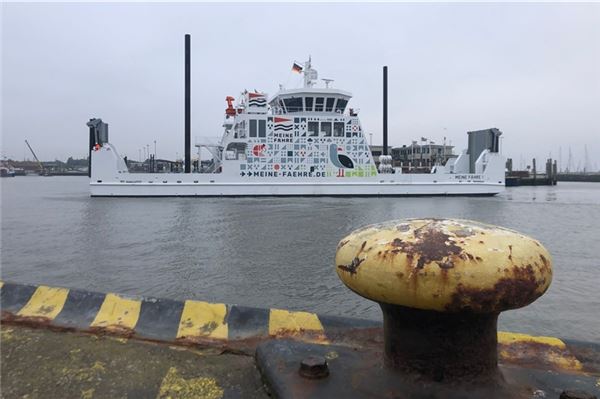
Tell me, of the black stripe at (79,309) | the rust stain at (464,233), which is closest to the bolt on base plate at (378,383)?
the rust stain at (464,233)

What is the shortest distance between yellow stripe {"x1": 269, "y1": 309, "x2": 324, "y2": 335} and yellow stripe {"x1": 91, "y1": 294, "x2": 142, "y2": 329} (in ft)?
2.44

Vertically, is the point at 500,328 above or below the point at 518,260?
below

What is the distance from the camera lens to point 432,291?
4.67ft

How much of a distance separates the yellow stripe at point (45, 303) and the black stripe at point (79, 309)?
4 centimetres

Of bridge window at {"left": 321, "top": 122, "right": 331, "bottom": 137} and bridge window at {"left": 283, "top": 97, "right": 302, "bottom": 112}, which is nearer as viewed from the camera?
bridge window at {"left": 321, "top": 122, "right": 331, "bottom": 137}

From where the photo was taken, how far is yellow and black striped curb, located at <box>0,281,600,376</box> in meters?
2.21

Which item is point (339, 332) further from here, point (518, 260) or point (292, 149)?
point (292, 149)

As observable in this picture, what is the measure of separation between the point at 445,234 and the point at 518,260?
0.24 m

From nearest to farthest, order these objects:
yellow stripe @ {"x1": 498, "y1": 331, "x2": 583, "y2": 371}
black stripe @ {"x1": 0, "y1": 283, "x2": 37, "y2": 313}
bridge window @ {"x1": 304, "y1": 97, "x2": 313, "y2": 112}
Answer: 1. yellow stripe @ {"x1": 498, "y1": 331, "x2": 583, "y2": 371}
2. black stripe @ {"x1": 0, "y1": 283, "x2": 37, "y2": 313}
3. bridge window @ {"x1": 304, "y1": 97, "x2": 313, "y2": 112}

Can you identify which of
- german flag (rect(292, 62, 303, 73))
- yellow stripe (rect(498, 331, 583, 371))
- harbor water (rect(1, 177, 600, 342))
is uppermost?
german flag (rect(292, 62, 303, 73))

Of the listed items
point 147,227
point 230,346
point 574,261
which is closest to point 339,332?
point 230,346

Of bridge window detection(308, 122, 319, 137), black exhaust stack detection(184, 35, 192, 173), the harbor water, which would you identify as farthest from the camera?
black exhaust stack detection(184, 35, 192, 173)

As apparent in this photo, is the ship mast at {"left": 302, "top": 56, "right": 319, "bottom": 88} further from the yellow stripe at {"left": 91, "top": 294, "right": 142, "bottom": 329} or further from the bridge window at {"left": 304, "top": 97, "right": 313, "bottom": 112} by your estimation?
the yellow stripe at {"left": 91, "top": 294, "right": 142, "bottom": 329}

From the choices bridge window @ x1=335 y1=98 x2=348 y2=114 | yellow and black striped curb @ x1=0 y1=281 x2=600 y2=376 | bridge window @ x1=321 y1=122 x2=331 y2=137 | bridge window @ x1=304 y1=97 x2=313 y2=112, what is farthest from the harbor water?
bridge window @ x1=335 y1=98 x2=348 y2=114
